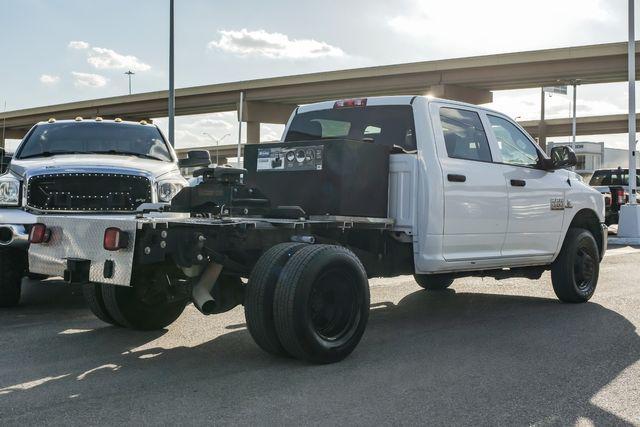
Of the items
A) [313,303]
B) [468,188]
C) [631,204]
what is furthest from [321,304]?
[631,204]

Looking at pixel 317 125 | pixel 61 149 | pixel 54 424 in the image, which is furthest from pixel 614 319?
pixel 61 149

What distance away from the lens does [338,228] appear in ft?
18.2

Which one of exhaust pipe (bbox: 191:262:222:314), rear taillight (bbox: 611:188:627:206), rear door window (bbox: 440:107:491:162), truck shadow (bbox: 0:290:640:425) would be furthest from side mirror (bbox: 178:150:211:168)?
→ rear taillight (bbox: 611:188:627:206)

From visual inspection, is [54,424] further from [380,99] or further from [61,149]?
[61,149]

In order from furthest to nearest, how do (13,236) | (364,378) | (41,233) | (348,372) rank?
(13,236) → (41,233) → (348,372) → (364,378)

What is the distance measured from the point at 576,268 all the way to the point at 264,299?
4.68 meters

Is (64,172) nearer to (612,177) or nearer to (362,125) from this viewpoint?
(362,125)

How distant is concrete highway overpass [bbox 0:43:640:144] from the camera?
133 ft

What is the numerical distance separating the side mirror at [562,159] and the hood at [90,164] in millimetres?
4220

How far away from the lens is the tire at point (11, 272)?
684cm

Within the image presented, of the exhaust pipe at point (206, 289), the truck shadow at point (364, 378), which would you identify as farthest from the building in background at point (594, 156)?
the exhaust pipe at point (206, 289)

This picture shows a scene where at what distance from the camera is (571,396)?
14.0 feet

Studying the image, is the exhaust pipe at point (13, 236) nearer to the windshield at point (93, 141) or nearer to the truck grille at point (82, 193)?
the truck grille at point (82, 193)

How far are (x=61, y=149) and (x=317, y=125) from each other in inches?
131
